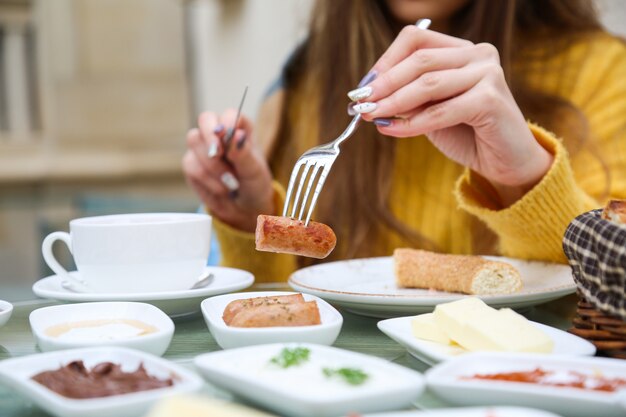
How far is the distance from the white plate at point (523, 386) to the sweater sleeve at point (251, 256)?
41.8 inches

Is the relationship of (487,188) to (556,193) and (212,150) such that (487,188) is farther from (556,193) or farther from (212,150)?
(212,150)

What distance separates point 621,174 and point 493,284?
0.69 m

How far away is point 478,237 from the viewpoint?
1.72m

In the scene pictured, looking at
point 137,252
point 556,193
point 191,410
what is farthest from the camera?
point 556,193

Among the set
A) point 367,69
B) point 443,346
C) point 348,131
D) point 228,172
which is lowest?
point 443,346

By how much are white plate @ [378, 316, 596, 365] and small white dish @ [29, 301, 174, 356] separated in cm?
23

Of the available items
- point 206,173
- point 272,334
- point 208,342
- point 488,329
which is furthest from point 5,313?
point 206,173

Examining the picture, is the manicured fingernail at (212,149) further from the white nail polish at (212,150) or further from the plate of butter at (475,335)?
the plate of butter at (475,335)

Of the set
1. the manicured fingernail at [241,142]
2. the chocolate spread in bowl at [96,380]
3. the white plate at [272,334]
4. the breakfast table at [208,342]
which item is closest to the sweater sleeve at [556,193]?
the breakfast table at [208,342]

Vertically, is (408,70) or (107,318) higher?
(408,70)

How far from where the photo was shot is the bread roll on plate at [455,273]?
1025 millimetres

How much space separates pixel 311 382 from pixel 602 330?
317 mm

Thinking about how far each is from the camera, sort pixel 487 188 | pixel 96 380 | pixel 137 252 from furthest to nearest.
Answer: pixel 487 188 → pixel 137 252 → pixel 96 380

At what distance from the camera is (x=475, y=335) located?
2.29 feet
